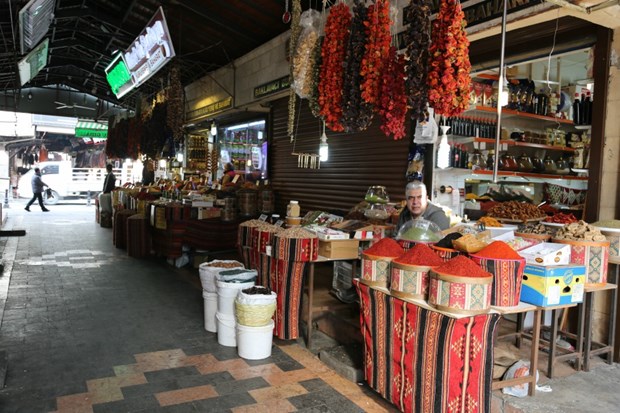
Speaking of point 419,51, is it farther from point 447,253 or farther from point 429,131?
point 429,131

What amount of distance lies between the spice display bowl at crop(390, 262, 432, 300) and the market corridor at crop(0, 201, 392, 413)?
0.97 m

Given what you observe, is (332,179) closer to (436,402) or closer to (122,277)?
(122,277)

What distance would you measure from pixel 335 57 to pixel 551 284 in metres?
2.85

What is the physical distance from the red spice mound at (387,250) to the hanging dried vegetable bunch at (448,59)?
112 cm

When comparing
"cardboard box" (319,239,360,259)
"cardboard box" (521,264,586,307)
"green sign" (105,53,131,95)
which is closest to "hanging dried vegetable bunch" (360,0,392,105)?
"cardboard box" (319,239,360,259)

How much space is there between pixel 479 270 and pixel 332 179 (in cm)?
517

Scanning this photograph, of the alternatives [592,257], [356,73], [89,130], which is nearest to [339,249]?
[356,73]

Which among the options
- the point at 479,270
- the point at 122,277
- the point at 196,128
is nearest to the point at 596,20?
the point at 479,270

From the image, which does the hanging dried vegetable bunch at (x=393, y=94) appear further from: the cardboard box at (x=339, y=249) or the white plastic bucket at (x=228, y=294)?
the white plastic bucket at (x=228, y=294)

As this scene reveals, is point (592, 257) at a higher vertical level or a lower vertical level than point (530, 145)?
lower

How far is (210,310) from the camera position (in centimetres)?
507

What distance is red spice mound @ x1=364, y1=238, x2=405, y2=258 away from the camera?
356cm

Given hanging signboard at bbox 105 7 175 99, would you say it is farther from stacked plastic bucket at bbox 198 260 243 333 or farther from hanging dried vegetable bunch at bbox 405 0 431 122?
hanging dried vegetable bunch at bbox 405 0 431 122

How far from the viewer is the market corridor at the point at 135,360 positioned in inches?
137
